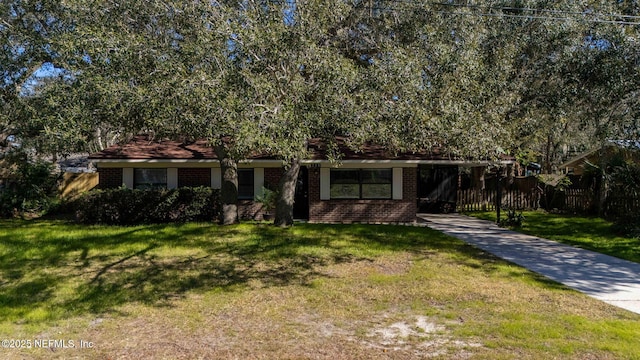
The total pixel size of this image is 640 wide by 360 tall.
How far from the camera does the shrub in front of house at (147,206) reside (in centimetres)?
1606

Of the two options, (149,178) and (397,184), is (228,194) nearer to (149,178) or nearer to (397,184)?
(149,178)

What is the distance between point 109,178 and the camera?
1827cm

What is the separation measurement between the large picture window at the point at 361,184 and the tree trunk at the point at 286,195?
3.47 meters

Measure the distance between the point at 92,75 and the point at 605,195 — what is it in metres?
18.7

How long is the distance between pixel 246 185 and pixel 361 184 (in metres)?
4.64

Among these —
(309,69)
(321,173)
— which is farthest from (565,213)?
(309,69)

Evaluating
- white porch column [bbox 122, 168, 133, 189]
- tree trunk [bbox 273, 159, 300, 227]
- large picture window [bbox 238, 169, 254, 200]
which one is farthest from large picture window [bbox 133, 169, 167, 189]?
tree trunk [bbox 273, 159, 300, 227]

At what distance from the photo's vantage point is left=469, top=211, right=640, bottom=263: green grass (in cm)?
1291

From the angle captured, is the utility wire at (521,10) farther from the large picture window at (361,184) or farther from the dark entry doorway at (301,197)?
the dark entry doorway at (301,197)

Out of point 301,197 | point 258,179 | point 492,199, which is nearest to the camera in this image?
point 258,179

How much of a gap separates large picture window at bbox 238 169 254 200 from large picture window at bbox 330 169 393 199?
3291mm

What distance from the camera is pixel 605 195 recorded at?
731 inches

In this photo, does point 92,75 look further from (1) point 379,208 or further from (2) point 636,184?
(2) point 636,184

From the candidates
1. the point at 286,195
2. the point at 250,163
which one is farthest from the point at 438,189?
the point at 286,195
